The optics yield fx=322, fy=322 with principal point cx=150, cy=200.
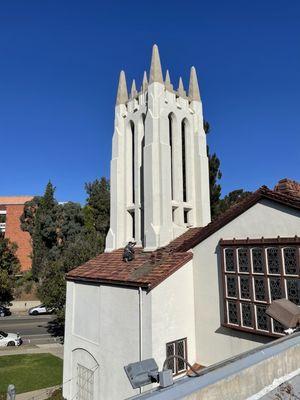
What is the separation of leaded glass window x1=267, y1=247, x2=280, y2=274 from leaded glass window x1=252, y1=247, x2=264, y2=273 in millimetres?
268

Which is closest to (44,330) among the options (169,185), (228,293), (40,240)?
(40,240)

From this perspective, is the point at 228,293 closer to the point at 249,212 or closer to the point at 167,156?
the point at 249,212

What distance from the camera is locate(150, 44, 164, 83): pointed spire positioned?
18.8m

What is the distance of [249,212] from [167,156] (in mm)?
7134

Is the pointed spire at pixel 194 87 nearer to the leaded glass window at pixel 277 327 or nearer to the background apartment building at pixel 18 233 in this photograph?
the leaded glass window at pixel 277 327

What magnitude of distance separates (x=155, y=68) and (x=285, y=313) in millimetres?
15769

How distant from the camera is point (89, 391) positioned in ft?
48.6

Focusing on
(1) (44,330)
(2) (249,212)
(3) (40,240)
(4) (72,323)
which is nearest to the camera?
(2) (249,212)

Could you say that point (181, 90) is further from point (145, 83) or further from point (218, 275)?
point (218, 275)

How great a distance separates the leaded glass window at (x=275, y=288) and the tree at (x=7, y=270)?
29035 millimetres

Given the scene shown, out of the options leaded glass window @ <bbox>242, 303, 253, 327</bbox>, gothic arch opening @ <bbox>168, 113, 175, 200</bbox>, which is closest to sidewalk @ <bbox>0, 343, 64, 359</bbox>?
gothic arch opening @ <bbox>168, 113, 175, 200</bbox>

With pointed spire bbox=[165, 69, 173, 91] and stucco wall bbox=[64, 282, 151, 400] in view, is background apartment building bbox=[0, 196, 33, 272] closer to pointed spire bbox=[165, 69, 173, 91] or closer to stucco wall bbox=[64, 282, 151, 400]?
stucco wall bbox=[64, 282, 151, 400]

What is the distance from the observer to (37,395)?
17.0m

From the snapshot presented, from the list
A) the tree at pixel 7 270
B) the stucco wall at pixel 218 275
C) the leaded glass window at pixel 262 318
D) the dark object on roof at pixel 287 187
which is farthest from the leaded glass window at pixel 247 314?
the tree at pixel 7 270
